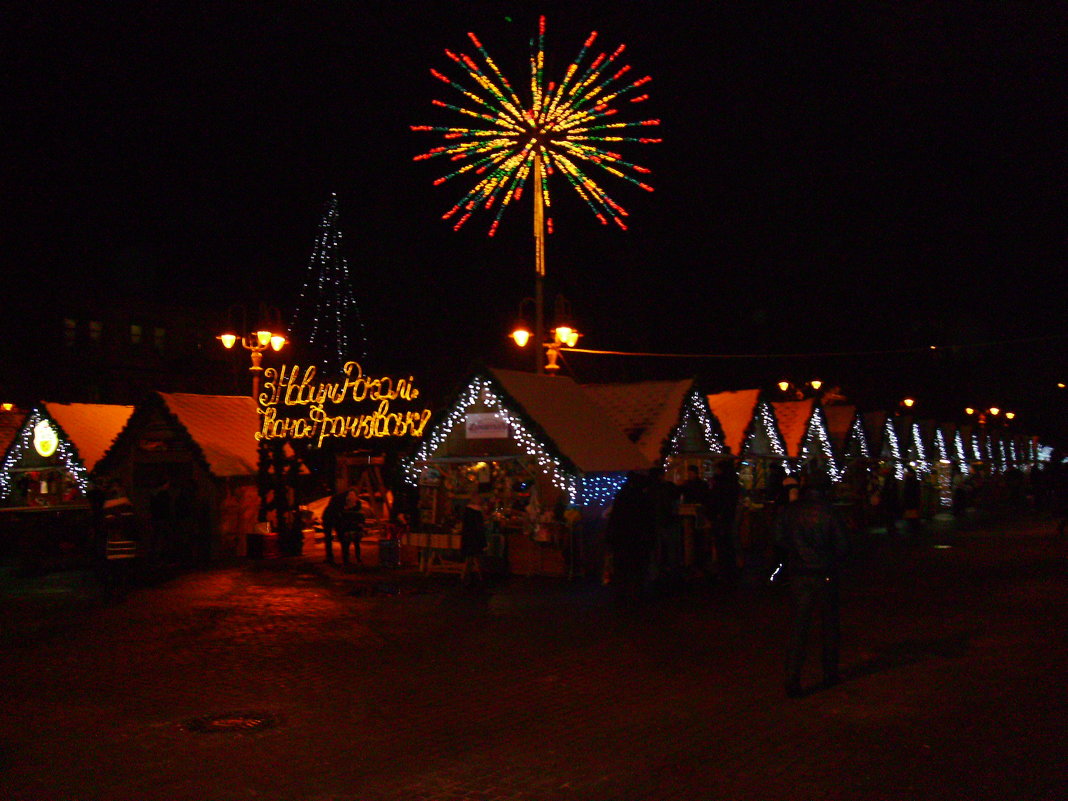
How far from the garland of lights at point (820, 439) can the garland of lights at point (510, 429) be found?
13.2 metres

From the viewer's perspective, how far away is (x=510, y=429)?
17.5 meters

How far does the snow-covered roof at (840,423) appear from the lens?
31.2 metres

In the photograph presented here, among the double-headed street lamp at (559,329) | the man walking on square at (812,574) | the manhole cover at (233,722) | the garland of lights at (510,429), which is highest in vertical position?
the double-headed street lamp at (559,329)

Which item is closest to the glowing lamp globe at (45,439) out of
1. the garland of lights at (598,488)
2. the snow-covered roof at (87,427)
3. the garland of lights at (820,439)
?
the snow-covered roof at (87,427)

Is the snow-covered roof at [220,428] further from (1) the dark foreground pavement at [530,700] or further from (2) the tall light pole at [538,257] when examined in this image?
(1) the dark foreground pavement at [530,700]

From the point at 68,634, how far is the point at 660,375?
3396 cm

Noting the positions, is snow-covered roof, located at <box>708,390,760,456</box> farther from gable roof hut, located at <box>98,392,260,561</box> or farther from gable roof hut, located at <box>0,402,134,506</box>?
gable roof hut, located at <box>0,402,134,506</box>

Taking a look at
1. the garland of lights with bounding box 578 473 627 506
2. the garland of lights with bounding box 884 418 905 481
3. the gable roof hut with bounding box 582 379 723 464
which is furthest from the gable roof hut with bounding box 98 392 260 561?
the garland of lights with bounding box 884 418 905 481

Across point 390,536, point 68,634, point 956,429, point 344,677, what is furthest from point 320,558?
point 956,429

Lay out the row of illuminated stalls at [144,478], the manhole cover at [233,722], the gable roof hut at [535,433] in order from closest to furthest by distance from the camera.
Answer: the manhole cover at [233,722] < the gable roof hut at [535,433] < the row of illuminated stalls at [144,478]

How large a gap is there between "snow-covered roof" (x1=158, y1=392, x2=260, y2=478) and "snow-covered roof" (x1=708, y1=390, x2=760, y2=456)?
1070 centimetres

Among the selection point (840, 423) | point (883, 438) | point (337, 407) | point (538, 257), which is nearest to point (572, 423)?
point (538, 257)

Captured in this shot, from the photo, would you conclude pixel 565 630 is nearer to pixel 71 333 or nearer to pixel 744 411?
pixel 744 411

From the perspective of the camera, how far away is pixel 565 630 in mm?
11297
